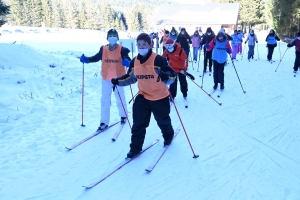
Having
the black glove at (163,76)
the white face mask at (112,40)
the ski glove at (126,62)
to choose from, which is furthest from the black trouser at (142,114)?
the white face mask at (112,40)

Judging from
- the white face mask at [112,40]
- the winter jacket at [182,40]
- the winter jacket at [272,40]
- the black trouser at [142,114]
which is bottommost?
the black trouser at [142,114]

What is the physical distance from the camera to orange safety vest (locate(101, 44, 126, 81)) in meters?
5.12

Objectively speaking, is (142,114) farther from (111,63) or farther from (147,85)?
(111,63)

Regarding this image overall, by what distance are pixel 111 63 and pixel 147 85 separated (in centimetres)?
146

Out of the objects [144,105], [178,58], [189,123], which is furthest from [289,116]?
[144,105]

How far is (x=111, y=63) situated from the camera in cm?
516

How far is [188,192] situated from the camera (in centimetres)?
335

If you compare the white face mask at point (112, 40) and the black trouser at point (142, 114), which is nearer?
the black trouser at point (142, 114)

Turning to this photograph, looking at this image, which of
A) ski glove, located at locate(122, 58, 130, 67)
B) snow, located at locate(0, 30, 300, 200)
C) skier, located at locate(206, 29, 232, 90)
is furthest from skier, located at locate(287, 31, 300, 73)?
ski glove, located at locate(122, 58, 130, 67)

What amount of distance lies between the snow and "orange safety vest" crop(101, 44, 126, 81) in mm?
1152

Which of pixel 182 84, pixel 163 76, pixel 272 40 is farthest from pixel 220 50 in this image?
pixel 272 40

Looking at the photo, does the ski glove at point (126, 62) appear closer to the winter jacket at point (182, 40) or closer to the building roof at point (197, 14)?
the winter jacket at point (182, 40)

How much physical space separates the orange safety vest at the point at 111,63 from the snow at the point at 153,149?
115 cm

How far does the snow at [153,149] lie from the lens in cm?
344
